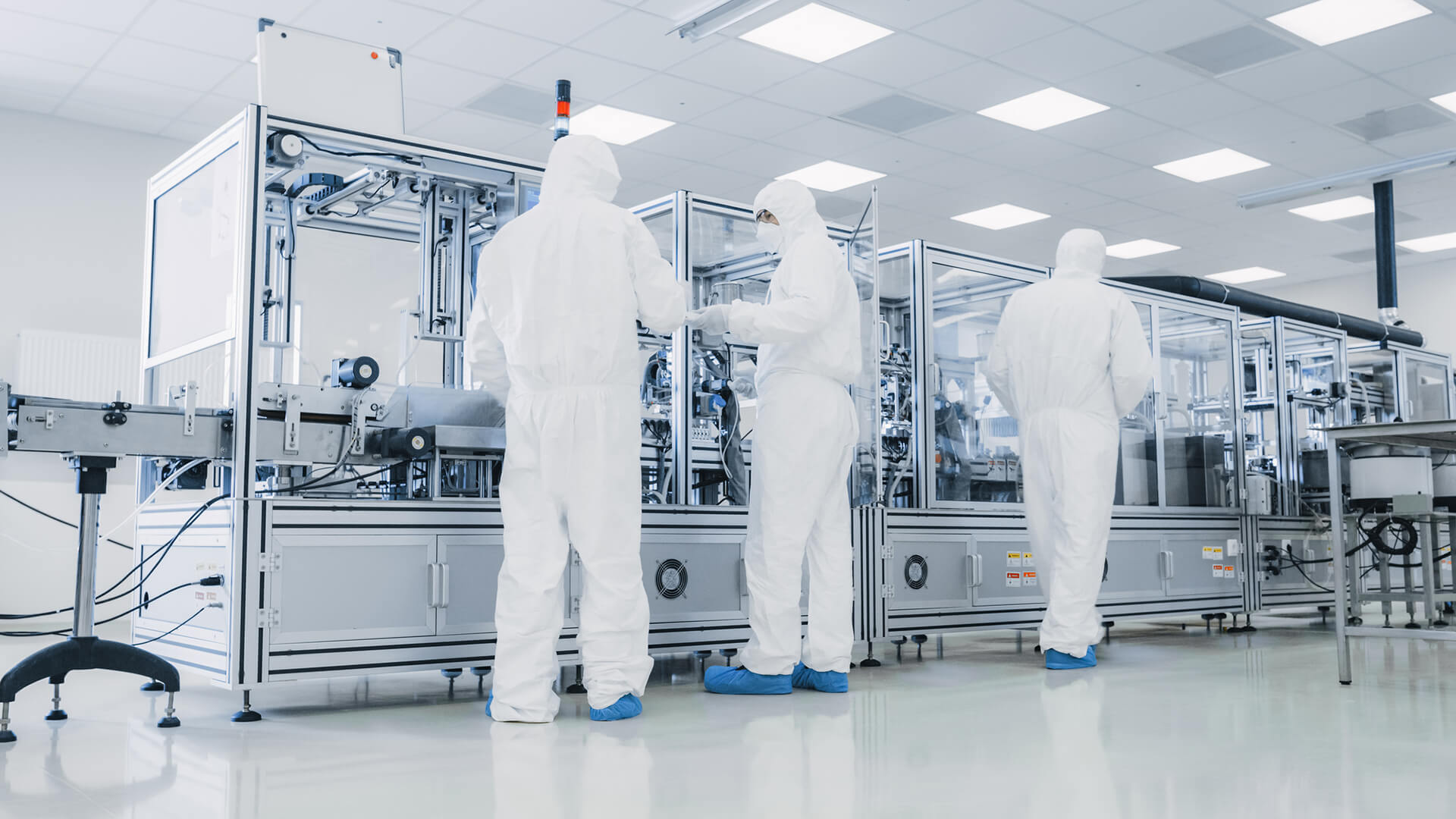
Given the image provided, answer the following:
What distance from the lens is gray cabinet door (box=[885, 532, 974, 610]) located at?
4637 millimetres

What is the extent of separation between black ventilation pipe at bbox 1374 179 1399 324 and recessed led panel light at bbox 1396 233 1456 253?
226 centimetres

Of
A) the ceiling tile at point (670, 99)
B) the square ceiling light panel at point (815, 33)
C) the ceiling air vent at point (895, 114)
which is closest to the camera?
the square ceiling light panel at point (815, 33)

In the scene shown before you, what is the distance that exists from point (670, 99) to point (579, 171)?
4129mm

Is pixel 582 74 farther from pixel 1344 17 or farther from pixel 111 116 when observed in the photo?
pixel 1344 17

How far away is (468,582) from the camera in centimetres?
354

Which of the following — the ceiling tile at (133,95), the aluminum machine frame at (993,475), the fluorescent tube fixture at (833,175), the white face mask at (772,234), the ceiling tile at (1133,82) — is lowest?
the aluminum machine frame at (993,475)

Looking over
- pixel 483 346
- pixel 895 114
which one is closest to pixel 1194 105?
pixel 895 114

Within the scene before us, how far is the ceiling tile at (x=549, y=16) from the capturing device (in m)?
5.86

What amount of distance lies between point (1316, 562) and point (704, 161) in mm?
4776

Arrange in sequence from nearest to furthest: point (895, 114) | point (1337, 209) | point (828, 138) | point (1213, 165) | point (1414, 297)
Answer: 1. point (895, 114)
2. point (828, 138)
3. point (1213, 165)
4. point (1337, 209)
5. point (1414, 297)

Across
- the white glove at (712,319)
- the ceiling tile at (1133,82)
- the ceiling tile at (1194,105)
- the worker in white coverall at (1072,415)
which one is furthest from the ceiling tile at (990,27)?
the white glove at (712,319)

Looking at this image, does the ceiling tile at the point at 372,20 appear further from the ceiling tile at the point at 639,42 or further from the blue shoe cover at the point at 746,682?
the blue shoe cover at the point at 746,682

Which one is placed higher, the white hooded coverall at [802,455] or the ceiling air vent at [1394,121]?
the ceiling air vent at [1394,121]

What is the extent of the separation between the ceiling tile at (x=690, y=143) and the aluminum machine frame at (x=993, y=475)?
2998 millimetres
